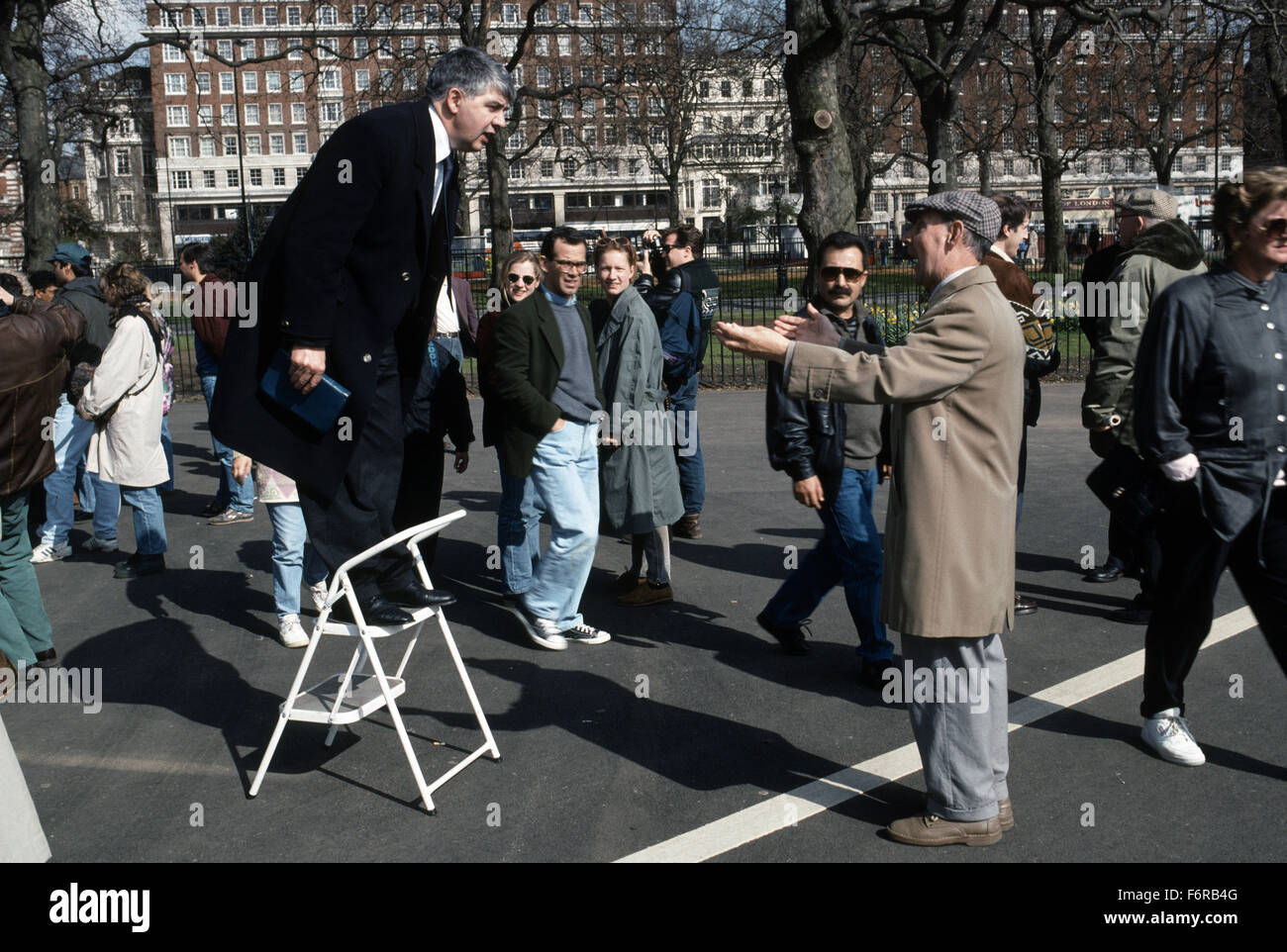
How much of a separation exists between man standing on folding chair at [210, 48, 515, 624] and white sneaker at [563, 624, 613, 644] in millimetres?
→ 2116

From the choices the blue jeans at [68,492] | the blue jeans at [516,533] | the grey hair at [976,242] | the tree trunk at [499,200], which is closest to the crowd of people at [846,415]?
the grey hair at [976,242]

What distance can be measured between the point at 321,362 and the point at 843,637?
339 centimetres

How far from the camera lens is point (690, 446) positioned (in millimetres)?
8281

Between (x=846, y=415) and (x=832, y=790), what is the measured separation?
1.75 m

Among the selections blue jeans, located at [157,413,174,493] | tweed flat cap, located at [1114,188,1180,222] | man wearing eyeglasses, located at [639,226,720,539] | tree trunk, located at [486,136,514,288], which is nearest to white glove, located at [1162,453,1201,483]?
tweed flat cap, located at [1114,188,1180,222]

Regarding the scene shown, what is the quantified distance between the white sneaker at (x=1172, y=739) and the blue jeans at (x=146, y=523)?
5.97 metres

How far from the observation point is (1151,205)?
634 cm

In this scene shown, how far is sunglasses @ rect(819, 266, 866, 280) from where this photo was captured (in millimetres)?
5277

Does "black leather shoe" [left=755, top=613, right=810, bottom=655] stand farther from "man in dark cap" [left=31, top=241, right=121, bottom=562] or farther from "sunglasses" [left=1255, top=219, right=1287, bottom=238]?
"man in dark cap" [left=31, top=241, right=121, bottom=562]

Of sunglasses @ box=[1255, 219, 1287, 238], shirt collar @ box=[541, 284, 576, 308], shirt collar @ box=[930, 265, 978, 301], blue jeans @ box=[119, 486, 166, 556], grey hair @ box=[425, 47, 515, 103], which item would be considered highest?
grey hair @ box=[425, 47, 515, 103]

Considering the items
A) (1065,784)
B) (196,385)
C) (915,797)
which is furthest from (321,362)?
(196,385)

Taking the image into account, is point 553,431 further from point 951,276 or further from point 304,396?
point 951,276

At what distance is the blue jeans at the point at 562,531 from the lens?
6055mm

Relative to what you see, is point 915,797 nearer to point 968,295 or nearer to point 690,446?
point 968,295
